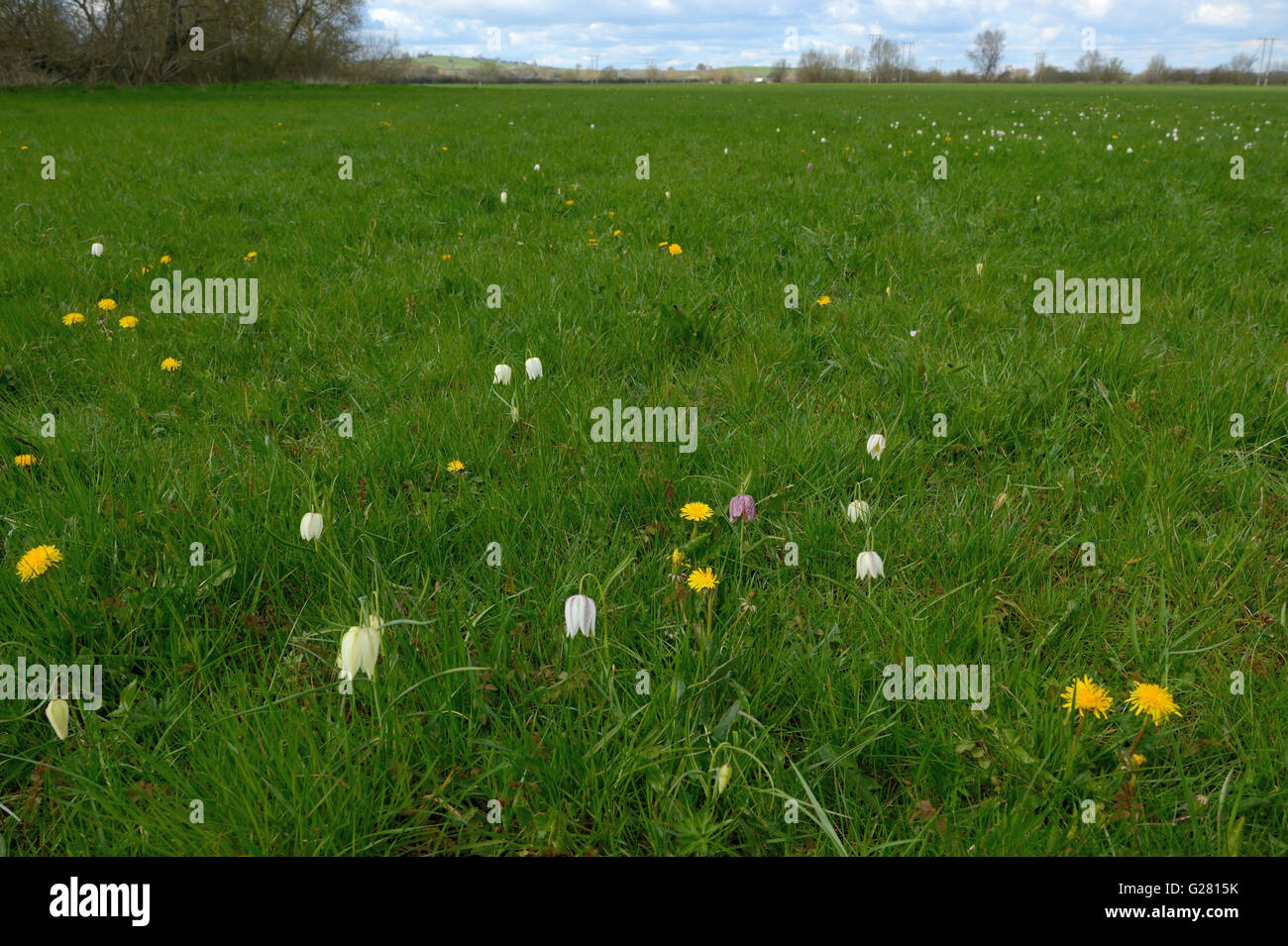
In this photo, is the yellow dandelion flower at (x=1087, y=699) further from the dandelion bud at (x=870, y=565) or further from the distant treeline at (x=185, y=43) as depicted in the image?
the distant treeline at (x=185, y=43)

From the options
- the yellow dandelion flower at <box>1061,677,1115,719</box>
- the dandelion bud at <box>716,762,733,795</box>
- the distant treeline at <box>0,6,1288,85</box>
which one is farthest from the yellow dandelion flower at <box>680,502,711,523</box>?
the distant treeline at <box>0,6,1288,85</box>

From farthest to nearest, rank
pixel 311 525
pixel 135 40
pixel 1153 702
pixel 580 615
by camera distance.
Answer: pixel 135 40 → pixel 311 525 → pixel 580 615 → pixel 1153 702

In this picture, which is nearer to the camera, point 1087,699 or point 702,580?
point 1087,699

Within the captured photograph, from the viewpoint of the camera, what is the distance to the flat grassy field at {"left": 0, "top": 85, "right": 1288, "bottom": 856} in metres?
1.45

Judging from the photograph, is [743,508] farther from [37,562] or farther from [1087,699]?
[37,562]

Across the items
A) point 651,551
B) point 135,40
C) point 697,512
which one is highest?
point 135,40

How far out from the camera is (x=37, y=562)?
6.24 feet

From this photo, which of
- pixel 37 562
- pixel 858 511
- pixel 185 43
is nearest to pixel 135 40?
pixel 185 43

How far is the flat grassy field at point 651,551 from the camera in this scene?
1.45 metres

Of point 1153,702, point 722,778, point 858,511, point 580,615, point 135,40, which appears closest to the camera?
point 722,778

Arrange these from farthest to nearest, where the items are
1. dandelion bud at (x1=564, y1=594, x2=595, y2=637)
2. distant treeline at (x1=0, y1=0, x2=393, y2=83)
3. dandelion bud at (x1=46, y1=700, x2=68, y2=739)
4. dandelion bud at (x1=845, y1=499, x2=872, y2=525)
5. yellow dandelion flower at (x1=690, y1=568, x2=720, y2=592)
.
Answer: distant treeline at (x1=0, y1=0, x2=393, y2=83) < dandelion bud at (x1=845, y1=499, x2=872, y2=525) < yellow dandelion flower at (x1=690, y1=568, x2=720, y2=592) < dandelion bud at (x1=564, y1=594, x2=595, y2=637) < dandelion bud at (x1=46, y1=700, x2=68, y2=739)

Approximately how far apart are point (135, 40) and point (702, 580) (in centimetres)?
3798

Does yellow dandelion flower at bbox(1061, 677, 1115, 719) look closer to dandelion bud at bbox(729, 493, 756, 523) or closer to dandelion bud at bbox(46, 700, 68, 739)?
dandelion bud at bbox(729, 493, 756, 523)
